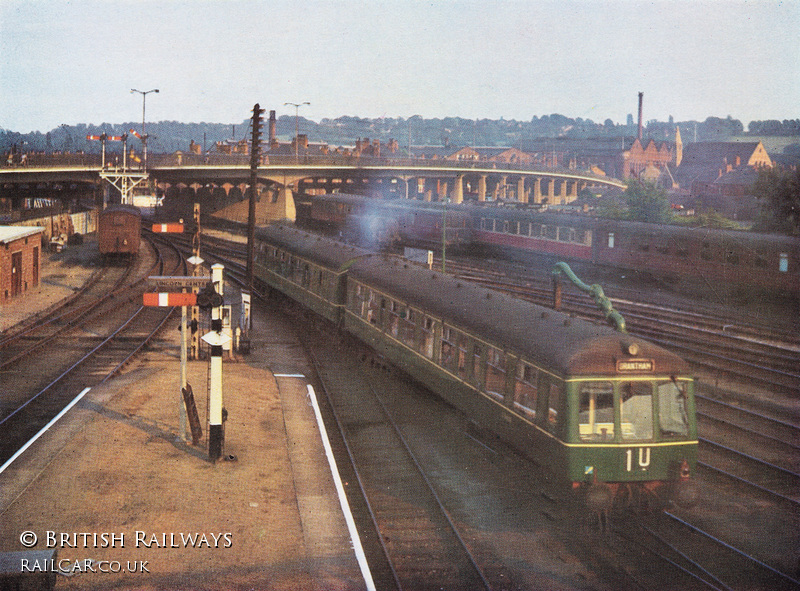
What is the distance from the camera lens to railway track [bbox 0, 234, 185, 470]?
59.0 ft

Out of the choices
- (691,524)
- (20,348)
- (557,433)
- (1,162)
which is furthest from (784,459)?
(1,162)

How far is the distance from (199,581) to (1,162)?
6180cm

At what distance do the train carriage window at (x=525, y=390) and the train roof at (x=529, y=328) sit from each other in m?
0.25

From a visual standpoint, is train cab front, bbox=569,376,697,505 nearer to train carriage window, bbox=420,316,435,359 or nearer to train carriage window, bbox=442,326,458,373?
train carriage window, bbox=442,326,458,373

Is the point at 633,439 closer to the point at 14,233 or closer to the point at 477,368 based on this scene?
the point at 477,368

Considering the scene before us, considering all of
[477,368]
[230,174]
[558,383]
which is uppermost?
[230,174]

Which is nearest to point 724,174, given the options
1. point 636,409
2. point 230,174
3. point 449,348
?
point 230,174

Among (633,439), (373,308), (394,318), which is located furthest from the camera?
Result: (373,308)

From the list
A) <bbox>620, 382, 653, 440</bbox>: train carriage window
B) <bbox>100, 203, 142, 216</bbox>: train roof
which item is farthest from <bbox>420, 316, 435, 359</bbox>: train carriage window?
<bbox>100, 203, 142, 216</bbox>: train roof

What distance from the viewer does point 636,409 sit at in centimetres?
1198

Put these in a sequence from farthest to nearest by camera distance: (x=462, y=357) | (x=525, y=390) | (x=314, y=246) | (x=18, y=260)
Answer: (x=18, y=260) → (x=314, y=246) → (x=462, y=357) → (x=525, y=390)

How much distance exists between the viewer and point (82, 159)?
67.3m

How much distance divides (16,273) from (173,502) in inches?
1023

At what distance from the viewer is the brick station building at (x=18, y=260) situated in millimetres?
32625
